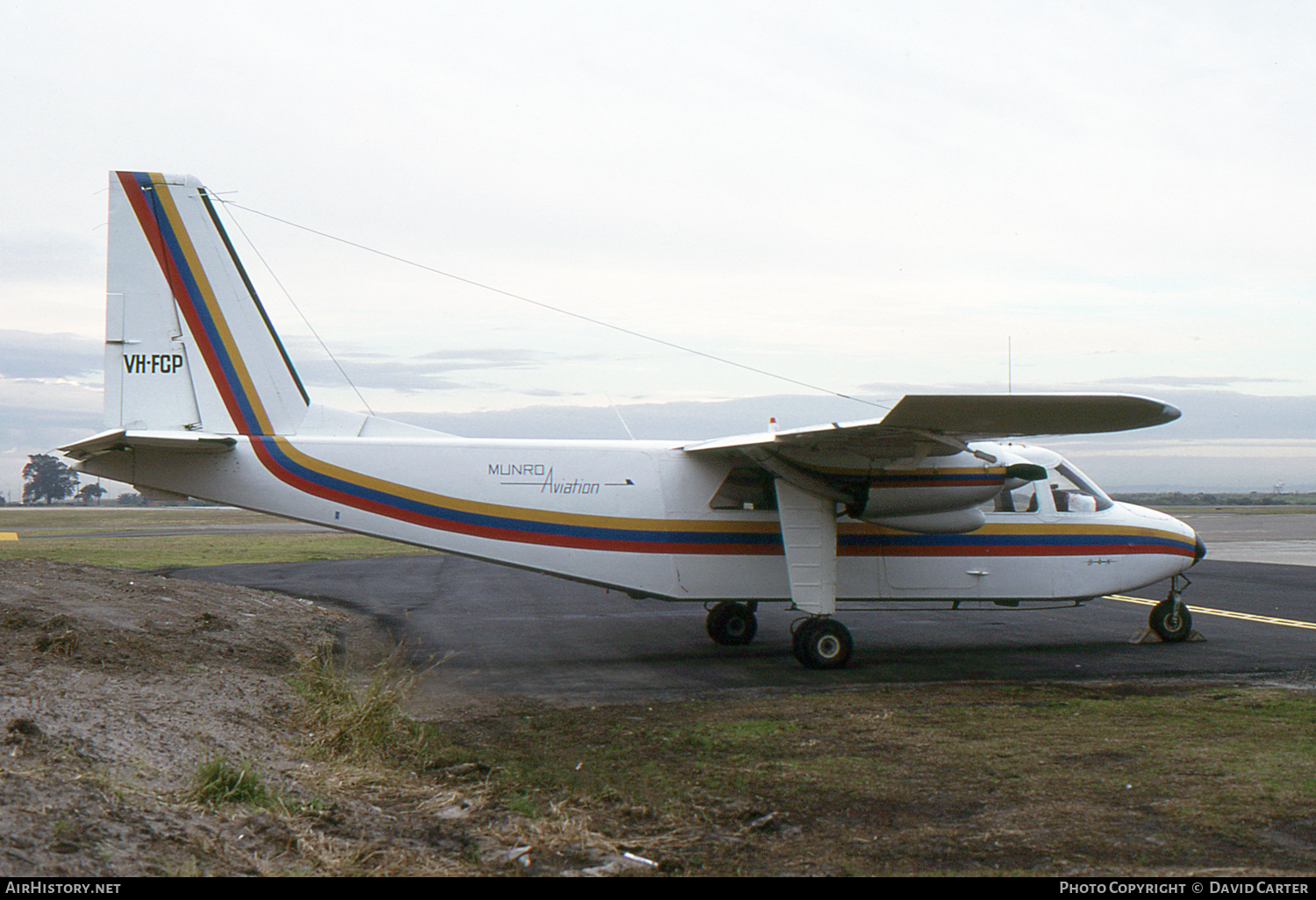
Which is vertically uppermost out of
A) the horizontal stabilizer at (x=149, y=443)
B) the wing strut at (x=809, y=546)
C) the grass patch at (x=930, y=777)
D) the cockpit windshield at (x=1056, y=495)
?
the horizontal stabilizer at (x=149, y=443)

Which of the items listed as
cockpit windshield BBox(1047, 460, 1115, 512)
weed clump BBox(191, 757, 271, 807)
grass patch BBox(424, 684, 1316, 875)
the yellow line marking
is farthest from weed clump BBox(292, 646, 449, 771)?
the yellow line marking

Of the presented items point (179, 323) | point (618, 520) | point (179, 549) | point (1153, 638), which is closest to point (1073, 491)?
point (1153, 638)

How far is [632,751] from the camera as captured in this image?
7160 mm

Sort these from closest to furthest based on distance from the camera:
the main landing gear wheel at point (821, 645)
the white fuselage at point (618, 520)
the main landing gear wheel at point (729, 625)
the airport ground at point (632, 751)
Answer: the airport ground at point (632, 751)
the white fuselage at point (618, 520)
the main landing gear wheel at point (821, 645)
the main landing gear wheel at point (729, 625)

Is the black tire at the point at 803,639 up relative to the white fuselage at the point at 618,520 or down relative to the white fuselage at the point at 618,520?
down

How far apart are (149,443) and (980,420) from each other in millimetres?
8853

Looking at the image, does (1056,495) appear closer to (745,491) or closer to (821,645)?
(821,645)

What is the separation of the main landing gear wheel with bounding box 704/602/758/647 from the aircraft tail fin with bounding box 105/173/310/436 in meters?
6.35

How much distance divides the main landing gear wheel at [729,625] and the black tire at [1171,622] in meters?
5.74

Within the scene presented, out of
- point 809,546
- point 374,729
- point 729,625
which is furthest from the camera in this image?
point 729,625

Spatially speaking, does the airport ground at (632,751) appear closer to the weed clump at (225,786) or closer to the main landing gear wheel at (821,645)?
the weed clump at (225,786)

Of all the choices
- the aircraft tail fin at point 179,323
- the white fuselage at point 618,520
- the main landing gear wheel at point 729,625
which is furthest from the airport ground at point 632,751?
the aircraft tail fin at point 179,323

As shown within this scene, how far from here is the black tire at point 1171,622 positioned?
1313 centimetres

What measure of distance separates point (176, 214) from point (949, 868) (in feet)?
33.9
